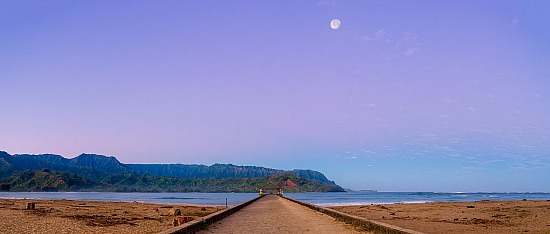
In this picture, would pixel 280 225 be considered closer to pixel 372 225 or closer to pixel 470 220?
pixel 372 225

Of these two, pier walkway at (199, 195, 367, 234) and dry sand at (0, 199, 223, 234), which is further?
dry sand at (0, 199, 223, 234)

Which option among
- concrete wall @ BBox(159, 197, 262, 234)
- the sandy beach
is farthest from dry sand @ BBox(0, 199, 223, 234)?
concrete wall @ BBox(159, 197, 262, 234)

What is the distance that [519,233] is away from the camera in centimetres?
2000

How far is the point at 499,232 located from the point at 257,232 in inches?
491

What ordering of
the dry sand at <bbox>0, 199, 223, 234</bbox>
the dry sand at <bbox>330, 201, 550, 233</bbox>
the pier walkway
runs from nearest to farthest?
the pier walkway → the dry sand at <bbox>0, 199, 223, 234</bbox> → the dry sand at <bbox>330, 201, 550, 233</bbox>

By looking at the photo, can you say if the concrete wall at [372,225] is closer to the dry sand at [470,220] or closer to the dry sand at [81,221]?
the dry sand at [470,220]

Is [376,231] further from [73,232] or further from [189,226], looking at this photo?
[73,232]

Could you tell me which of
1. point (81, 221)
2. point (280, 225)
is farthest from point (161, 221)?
point (280, 225)

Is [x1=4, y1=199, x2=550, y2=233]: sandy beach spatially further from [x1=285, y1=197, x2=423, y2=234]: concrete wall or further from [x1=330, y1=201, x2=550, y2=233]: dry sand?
[x1=285, y1=197, x2=423, y2=234]: concrete wall

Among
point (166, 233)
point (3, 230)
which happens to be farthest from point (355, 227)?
point (3, 230)

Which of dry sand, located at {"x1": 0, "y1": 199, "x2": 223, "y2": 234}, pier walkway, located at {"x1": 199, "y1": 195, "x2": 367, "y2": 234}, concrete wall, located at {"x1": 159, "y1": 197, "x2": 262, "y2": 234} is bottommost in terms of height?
dry sand, located at {"x1": 0, "y1": 199, "x2": 223, "y2": 234}

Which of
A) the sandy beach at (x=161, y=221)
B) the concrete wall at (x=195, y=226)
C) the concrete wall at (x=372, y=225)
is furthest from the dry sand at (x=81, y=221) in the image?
the concrete wall at (x=372, y=225)

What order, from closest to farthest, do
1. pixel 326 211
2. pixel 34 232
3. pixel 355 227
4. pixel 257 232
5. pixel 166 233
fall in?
pixel 166 233 < pixel 257 232 < pixel 355 227 < pixel 34 232 < pixel 326 211

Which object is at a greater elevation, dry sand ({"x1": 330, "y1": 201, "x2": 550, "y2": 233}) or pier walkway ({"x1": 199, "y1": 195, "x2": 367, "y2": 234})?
pier walkway ({"x1": 199, "y1": 195, "x2": 367, "y2": 234})
